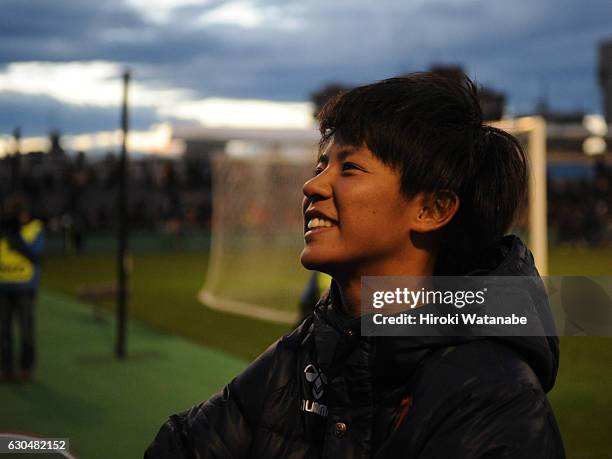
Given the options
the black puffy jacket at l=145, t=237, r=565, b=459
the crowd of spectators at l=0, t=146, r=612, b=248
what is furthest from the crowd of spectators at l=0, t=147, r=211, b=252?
the black puffy jacket at l=145, t=237, r=565, b=459

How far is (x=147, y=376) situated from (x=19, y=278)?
1.58 meters

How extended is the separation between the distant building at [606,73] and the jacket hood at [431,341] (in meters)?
75.2

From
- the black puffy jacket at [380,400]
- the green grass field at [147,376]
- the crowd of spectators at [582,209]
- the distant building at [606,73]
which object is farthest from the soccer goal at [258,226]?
the distant building at [606,73]

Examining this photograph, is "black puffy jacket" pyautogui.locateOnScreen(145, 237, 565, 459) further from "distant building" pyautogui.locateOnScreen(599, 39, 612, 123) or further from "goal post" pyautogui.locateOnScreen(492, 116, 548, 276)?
"distant building" pyautogui.locateOnScreen(599, 39, 612, 123)

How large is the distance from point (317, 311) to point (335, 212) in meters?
0.18

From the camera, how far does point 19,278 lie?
24.9ft

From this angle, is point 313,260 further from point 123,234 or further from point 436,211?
point 123,234

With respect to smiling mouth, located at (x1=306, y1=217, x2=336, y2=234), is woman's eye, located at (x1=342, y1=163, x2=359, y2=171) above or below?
above

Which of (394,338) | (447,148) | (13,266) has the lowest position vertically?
(13,266)

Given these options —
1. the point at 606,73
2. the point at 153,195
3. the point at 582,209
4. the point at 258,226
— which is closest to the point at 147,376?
the point at 258,226

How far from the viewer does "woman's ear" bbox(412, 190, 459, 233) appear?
4.17 feet

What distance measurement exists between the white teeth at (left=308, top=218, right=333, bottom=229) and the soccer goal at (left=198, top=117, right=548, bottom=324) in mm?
12962

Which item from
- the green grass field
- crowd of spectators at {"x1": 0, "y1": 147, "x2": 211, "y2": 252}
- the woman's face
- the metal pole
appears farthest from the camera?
crowd of spectators at {"x1": 0, "y1": 147, "x2": 211, "y2": 252}

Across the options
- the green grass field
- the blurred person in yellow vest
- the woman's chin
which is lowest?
the green grass field
